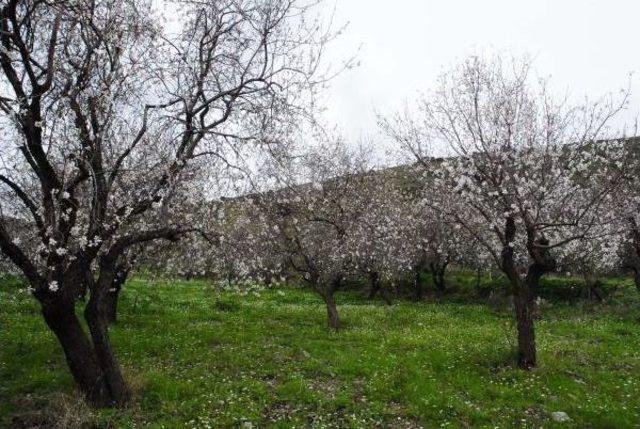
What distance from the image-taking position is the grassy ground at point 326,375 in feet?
39.4

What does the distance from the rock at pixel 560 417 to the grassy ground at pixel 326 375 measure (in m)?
0.15

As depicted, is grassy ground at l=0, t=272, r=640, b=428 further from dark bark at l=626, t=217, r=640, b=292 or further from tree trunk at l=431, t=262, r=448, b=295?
tree trunk at l=431, t=262, r=448, b=295

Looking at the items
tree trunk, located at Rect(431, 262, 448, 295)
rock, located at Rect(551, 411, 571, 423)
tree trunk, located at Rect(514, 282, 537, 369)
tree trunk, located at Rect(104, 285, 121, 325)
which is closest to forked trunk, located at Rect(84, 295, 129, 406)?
tree trunk, located at Rect(104, 285, 121, 325)

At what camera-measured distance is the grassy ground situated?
1202cm

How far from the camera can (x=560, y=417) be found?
12141 millimetres

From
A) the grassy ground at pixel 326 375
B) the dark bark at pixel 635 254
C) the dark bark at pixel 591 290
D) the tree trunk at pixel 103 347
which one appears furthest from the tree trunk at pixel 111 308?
the dark bark at pixel 591 290

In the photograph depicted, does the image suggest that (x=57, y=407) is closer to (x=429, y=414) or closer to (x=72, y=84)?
(x=72, y=84)

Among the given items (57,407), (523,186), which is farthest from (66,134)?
(523,186)

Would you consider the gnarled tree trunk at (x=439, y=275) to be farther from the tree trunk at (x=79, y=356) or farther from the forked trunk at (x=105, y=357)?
the tree trunk at (x=79, y=356)

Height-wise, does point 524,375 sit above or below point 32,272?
below

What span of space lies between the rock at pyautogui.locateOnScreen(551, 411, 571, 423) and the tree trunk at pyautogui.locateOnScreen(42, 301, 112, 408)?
10005 millimetres

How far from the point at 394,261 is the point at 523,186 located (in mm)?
21641

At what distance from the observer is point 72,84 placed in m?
11.9

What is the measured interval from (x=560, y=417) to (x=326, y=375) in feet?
19.6
